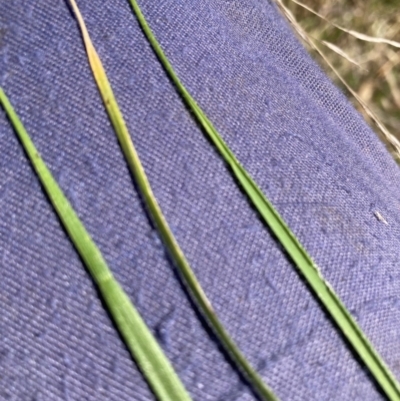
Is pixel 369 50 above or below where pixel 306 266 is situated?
above

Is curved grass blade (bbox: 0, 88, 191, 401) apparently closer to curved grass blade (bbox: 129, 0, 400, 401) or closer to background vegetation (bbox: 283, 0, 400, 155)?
curved grass blade (bbox: 129, 0, 400, 401)

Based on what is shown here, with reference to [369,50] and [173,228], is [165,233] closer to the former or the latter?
[173,228]

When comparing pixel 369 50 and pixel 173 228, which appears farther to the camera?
pixel 369 50

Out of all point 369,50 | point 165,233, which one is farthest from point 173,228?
point 369,50

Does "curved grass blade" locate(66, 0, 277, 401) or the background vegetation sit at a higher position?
the background vegetation

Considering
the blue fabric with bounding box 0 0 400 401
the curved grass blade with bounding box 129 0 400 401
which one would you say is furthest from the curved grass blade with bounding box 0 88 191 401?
the curved grass blade with bounding box 129 0 400 401
